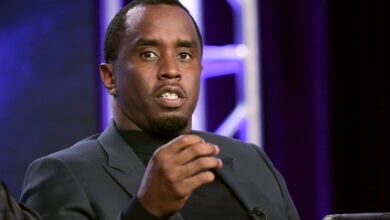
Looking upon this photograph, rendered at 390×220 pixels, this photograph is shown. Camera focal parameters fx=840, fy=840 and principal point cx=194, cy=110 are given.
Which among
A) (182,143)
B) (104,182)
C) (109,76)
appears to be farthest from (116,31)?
(182,143)

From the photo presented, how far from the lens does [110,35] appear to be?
5.76 feet

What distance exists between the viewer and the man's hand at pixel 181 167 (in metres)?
1.24

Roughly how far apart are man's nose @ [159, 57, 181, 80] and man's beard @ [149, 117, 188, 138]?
0.28 ft

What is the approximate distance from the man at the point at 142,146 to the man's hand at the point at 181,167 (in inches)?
9.3

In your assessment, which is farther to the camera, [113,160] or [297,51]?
[297,51]

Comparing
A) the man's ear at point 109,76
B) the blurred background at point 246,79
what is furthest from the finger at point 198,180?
the blurred background at point 246,79

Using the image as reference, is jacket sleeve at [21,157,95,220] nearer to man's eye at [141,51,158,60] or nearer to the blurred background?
man's eye at [141,51,158,60]

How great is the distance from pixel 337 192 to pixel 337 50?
49 centimetres

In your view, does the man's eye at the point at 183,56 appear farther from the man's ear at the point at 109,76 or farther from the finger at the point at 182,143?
the finger at the point at 182,143

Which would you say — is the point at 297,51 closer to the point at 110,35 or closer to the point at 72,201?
the point at 110,35

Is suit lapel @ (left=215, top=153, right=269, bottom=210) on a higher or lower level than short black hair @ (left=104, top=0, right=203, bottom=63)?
lower

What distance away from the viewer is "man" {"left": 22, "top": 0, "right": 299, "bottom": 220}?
1.57 m

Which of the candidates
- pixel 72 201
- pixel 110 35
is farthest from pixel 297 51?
pixel 72 201

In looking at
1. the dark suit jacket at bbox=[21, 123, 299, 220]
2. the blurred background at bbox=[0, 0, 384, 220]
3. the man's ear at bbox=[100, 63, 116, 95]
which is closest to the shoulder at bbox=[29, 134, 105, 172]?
the dark suit jacket at bbox=[21, 123, 299, 220]
